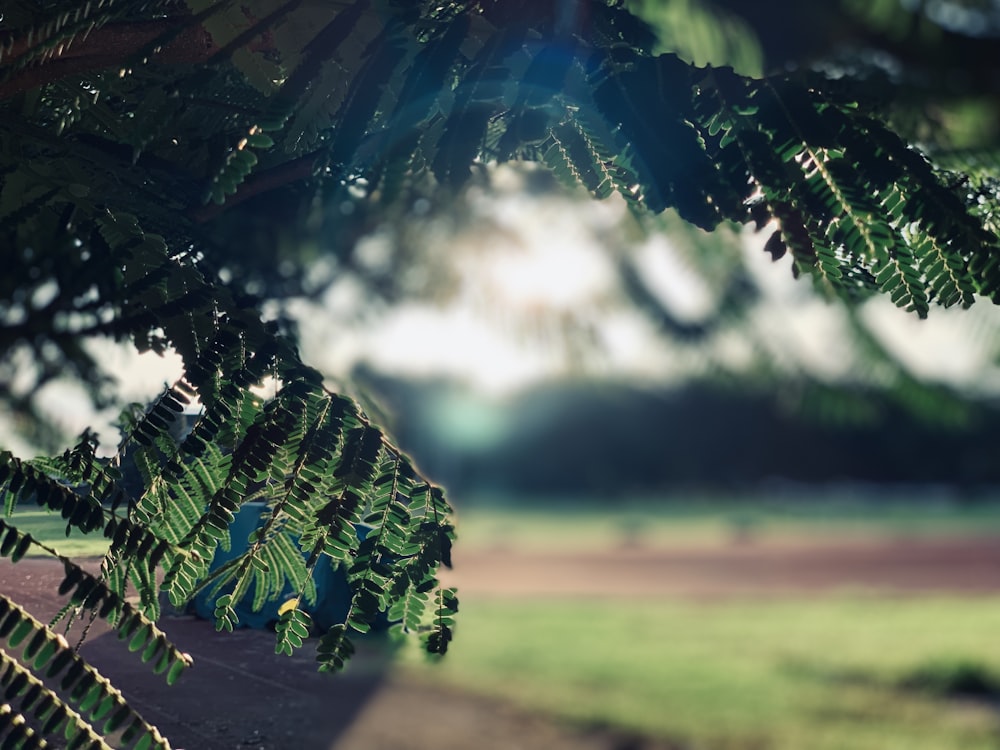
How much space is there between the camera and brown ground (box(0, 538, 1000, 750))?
2014 millimetres

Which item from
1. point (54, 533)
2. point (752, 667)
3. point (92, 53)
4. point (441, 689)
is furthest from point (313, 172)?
point (752, 667)

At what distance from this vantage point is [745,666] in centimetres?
1088

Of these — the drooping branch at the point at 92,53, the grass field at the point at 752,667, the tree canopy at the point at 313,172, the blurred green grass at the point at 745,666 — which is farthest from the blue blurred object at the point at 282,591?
the blurred green grass at the point at 745,666

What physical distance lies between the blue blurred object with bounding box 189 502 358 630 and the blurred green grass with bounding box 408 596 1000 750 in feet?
21.3

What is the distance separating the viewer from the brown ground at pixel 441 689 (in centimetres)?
201

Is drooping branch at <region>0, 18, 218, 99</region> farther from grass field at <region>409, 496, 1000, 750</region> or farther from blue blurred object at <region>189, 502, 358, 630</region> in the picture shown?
grass field at <region>409, 496, 1000, 750</region>

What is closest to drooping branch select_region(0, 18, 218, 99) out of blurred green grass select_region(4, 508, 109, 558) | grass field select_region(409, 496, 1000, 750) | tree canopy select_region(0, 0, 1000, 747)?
tree canopy select_region(0, 0, 1000, 747)

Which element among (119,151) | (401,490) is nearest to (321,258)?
(119,151)

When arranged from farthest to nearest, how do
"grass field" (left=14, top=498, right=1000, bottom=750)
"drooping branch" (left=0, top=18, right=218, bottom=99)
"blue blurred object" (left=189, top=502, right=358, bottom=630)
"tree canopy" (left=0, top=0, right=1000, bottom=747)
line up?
"grass field" (left=14, top=498, right=1000, bottom=750) < "blue blurred object" (left=189, top=502, right=358, bottom=630) < "drooping branch" (left=0, top=18, right=218, bottom=99) < "tree canopy" (left=0, top=0, right=1000, bottom=747)

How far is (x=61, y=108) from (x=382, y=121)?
67 cm

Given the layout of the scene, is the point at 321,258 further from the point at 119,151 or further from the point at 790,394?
the point at 119,151

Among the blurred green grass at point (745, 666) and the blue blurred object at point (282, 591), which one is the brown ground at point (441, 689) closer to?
the blue blurred object at point (282, 591)

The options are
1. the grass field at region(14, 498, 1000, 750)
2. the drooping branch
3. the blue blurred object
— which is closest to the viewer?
the drooping branch

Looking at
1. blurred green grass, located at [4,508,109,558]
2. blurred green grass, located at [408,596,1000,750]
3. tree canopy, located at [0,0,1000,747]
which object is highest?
blurred green grass, located at [408,596,1000,750]
